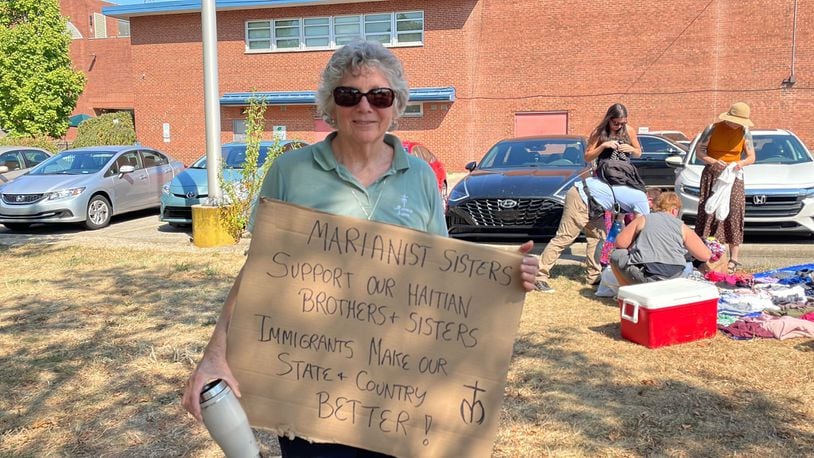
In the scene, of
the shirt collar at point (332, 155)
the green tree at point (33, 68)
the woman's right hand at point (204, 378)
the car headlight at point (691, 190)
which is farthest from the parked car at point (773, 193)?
the green tree at point (33, 68)

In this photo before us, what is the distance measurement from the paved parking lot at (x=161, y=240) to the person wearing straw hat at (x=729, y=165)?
54 cm

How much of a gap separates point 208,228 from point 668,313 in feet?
22.4

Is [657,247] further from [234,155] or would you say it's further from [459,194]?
[234,155]

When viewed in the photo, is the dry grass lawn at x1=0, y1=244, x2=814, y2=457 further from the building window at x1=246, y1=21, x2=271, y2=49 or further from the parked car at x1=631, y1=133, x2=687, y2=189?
the building window at x1=246, y1=21, x2=271, y2=49

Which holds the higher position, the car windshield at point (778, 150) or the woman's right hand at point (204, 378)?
the car windshield at point (778, 150)

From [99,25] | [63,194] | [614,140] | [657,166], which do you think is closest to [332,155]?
[614,140]

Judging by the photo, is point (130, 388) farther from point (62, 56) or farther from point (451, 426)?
point (62, 56)

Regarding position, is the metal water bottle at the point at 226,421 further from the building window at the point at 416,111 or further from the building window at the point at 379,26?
the building window at the point at 379,26

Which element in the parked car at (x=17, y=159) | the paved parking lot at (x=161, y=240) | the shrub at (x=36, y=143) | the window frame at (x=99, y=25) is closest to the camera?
the paved parking lot at (x=161, y=240)

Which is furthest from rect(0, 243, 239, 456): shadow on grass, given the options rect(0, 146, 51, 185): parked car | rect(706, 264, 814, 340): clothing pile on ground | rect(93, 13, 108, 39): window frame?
rect(93, 13, 108, 39): window frame

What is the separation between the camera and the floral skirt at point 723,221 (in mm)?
7578

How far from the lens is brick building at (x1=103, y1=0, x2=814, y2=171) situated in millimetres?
24344

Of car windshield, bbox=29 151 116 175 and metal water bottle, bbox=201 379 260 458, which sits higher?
car windshield, bbox=29 151 116 175

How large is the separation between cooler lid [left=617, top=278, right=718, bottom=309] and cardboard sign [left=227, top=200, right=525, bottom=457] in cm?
337
